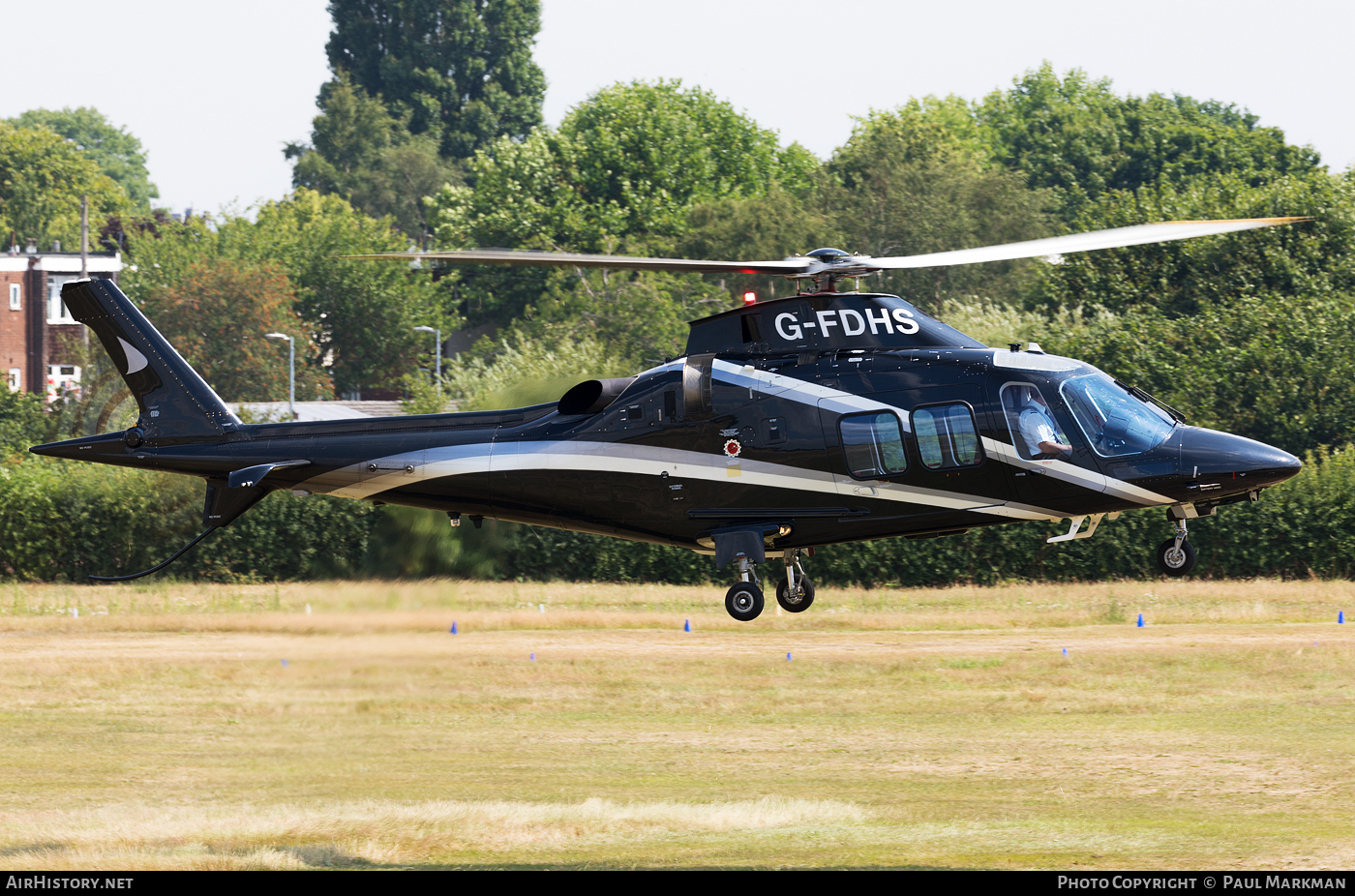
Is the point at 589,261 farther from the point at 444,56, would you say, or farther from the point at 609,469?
the point at 444,56

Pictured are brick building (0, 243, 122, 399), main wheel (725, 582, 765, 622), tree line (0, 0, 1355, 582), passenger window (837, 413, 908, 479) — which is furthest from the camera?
brick building (0, 243, 122, 399)

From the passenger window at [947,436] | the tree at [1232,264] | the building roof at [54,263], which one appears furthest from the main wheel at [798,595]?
the building roof at [54,263]

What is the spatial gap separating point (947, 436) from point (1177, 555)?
11.1ft

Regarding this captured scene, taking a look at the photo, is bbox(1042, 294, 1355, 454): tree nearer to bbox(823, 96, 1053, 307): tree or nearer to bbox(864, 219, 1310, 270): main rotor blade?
bbox(823, 96, 1053, 307): tree

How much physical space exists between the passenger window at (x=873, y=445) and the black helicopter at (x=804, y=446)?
2cm

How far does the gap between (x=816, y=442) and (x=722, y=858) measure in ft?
85.5

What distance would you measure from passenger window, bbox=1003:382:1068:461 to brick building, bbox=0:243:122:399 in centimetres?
11551

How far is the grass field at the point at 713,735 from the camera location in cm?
4484

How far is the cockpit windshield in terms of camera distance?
20.2m

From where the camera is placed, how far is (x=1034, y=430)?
20.2 meters

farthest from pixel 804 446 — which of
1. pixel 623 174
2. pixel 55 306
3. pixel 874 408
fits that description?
pixel 55 306

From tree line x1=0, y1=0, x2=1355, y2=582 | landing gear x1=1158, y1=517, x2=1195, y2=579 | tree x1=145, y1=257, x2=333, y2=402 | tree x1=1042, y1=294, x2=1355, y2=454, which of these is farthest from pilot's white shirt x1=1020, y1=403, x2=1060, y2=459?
tree x1=145, y1=257, x2=333, y2=402

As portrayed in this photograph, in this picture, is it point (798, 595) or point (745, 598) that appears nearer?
point (745, 598)
